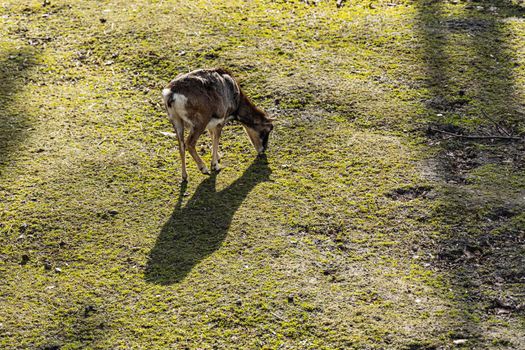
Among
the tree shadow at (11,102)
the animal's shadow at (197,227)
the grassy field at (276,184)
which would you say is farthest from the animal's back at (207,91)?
the tree shadow at (11,102)

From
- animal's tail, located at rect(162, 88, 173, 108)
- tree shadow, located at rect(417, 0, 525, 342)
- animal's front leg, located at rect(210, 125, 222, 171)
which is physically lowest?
animal's front leg, located at rect(210, 125, 222, 171)

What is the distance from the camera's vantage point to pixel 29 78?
11117mm

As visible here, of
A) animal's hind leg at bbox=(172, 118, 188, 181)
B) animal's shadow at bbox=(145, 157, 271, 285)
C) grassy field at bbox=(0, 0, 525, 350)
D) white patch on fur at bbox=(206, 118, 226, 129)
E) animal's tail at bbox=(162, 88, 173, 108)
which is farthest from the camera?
white patch on fur at bbox=(206, 118, 226, 129)

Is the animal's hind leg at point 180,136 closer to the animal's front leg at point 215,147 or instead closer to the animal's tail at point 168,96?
the animal's tail at point 168,96

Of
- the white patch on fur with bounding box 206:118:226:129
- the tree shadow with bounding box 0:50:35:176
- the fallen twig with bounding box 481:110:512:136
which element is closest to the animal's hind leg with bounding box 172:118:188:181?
the white patch on fur with bounding box 206:118:226:129

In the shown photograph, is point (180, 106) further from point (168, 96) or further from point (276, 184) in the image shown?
point (276, 184)

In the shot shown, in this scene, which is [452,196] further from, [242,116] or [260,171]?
[242,116]

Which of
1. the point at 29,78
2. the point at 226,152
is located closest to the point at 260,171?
the point at 226,152

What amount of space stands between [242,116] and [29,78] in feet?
13.6

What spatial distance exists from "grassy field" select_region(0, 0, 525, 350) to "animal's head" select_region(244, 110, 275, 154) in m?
0.21

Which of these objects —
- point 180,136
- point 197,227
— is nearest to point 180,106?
point 180,136

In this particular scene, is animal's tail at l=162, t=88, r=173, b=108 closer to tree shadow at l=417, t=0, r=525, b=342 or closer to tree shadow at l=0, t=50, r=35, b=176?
tree shadow at l=0, t=50, r=35, b=176

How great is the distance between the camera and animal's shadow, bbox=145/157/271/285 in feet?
24.2

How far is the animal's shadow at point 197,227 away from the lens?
739 centimetres
